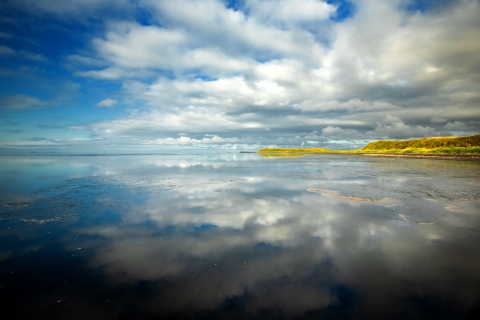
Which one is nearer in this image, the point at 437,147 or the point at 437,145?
the point at 437,147

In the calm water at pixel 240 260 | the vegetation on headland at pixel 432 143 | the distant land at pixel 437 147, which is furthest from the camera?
the vegetation on headland at pixel 432 143

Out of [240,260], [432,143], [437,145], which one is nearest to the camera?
[240,260]

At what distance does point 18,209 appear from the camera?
14.3 metres

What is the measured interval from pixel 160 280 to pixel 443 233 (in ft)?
40.5

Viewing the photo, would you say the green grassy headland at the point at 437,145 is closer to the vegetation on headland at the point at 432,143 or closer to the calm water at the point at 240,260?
the vegetation on headland at the point at 432,143

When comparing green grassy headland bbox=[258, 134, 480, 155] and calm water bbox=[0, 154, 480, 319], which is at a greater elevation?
green grassy headland bbox=[258, 134, 480, 155]

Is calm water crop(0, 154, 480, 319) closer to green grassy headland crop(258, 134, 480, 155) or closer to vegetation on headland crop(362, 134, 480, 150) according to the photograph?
green grassy headland crop(258, 134, 480, 155)

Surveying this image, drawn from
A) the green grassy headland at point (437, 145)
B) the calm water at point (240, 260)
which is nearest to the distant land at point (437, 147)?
the green grassy headland at point (437, 145)

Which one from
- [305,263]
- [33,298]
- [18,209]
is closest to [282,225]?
[305,263]

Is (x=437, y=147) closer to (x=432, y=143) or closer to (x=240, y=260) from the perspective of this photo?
(x=432, y=143)

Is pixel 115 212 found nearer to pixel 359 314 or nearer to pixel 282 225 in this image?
pixel 282 225

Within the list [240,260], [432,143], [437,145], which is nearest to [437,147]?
[437,145]

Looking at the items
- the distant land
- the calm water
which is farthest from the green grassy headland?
the calm water

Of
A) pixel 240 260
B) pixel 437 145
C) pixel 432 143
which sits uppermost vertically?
pixel 432 143
